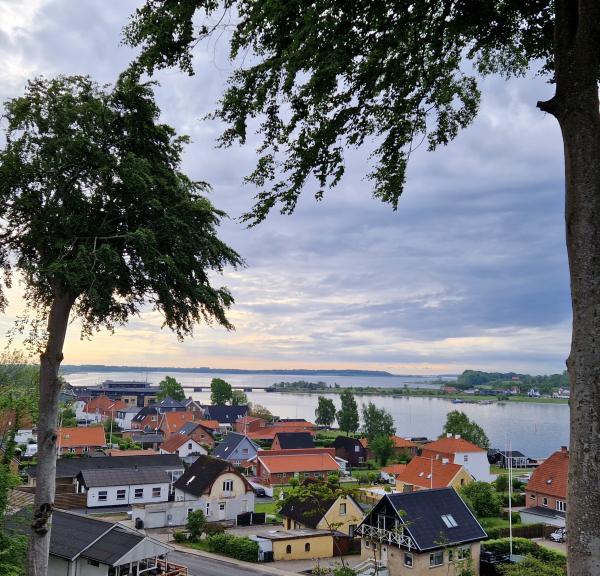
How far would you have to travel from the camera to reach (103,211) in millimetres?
10000

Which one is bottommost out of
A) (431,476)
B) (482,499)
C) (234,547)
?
(234,547)

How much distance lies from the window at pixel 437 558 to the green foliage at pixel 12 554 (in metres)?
19.8

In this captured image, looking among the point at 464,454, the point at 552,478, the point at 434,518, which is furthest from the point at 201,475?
the point at 552,478

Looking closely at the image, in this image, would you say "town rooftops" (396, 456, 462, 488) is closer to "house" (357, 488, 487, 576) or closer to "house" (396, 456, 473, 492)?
"house" (396, 456, 473, 492)

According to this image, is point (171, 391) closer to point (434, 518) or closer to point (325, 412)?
point (325, 412)

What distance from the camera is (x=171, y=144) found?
10.9m

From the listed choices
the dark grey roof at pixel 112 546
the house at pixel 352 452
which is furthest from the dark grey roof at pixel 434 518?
the house at pixel 352 452

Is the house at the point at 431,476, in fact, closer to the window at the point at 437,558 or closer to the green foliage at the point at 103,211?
the window at the point at 437,558

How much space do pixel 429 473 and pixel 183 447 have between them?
3136 cm

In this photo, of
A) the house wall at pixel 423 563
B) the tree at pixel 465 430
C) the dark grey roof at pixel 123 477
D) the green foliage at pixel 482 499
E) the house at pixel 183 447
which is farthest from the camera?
the house at pixel 183 447

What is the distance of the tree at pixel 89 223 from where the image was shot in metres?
9.19

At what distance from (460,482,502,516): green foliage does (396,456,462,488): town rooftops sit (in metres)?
2.91

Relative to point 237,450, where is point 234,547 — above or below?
above

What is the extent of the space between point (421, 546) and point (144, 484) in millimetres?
25119
